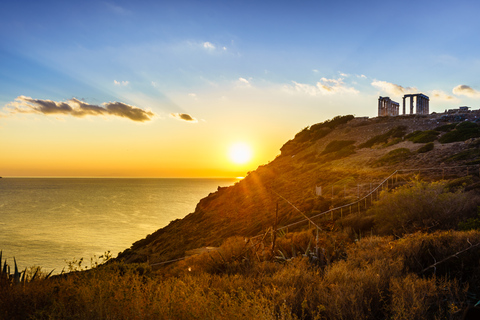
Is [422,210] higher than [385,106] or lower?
lower

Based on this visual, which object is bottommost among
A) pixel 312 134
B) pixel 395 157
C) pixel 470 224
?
pixel 470 224

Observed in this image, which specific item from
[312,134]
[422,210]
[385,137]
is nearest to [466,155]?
[422,210]

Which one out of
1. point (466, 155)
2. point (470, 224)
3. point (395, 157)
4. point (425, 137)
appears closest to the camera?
point (470, 224)

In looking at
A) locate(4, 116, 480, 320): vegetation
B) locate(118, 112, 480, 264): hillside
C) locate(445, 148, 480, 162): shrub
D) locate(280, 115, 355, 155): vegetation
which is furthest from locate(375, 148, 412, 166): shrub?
locate(280, 115, 355, 155): vegetation

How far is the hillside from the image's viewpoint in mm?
18766

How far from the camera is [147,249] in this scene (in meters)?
25.6

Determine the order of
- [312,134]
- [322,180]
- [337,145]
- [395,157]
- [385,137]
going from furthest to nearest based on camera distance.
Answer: [312,134] < [337,145] < [385,137] < [395,157] < [322,180]

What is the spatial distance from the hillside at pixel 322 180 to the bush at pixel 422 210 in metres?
3.85

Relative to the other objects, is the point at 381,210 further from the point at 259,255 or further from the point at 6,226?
the point at 6,226

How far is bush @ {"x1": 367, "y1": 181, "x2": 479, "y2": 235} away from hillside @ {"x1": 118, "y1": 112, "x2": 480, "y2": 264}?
12.6 ft

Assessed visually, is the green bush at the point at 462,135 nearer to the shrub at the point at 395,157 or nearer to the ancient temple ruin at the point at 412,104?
the shrub at the point at 395,157

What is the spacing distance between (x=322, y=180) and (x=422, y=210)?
1437cm

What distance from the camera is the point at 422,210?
444 inches

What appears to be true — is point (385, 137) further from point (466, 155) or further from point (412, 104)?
point (412, 104)
